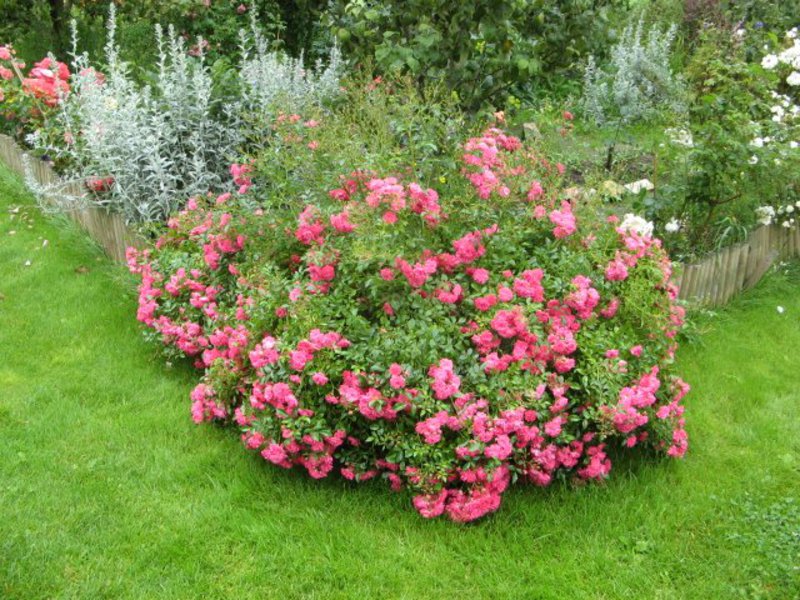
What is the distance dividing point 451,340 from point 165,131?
117 inches

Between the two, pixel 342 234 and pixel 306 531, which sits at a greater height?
pixel 342 234

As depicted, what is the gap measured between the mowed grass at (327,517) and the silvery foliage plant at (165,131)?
4.91 feet

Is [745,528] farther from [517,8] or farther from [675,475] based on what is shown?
[517,8]

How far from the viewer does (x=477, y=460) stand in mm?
3084

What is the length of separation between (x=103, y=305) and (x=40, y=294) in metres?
0.48

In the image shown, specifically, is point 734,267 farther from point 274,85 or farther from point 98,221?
point 98,221

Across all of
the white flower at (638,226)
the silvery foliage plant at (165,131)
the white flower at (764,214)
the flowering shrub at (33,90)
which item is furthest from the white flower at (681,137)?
the flowering shrub at (33,90)

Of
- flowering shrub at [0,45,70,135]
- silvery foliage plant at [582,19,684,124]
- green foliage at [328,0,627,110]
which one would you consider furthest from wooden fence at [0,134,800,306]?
silvery foliage plant at [582,19,684,124]

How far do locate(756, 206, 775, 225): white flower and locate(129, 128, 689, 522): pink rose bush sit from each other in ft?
5.43

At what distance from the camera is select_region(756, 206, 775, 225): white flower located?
5.07 meters

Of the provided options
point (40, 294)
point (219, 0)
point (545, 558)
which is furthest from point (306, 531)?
point (219, 0)

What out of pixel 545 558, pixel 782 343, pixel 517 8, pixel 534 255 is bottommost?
pixel 545 558

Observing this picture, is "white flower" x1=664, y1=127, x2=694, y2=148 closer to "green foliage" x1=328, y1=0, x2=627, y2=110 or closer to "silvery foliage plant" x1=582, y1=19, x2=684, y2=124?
"green foliage" x1=328, y1=0, x2=627, y2=110

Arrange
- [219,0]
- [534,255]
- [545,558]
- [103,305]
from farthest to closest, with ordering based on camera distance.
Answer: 1. [219,0]
2. [103,305]
3. [534,255]
4. [545,558]
